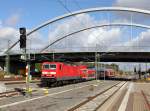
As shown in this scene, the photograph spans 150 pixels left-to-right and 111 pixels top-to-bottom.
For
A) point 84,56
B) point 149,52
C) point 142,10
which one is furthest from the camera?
point 84,56

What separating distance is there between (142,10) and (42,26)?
34.8 m

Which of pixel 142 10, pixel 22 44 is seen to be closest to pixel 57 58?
pixel 142 10

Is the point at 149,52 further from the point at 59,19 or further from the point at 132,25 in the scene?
the point at 59,19

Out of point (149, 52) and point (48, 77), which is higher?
point (149, 52)

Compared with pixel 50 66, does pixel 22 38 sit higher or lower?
higher

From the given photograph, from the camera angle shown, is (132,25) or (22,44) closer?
(22,44)

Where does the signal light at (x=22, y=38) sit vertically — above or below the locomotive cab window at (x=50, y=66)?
above

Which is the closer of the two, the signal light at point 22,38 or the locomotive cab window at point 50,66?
the signal light at point 22,38

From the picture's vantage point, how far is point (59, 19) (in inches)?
4491

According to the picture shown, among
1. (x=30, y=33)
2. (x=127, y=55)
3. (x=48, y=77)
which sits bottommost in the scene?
(x=48, y=77)

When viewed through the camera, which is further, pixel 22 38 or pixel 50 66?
pixel 50 66

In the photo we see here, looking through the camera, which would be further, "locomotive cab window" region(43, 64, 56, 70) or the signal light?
"locomotive cab window" region(43, 64, 56, 70)

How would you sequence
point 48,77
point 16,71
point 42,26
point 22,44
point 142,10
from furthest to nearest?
1. point 16,71
2. point 42,26
3. point 142,10
4. point 48,77
5. point 22,44

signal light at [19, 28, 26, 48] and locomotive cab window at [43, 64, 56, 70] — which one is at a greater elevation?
signal light at [19, 28, 26, 48]
